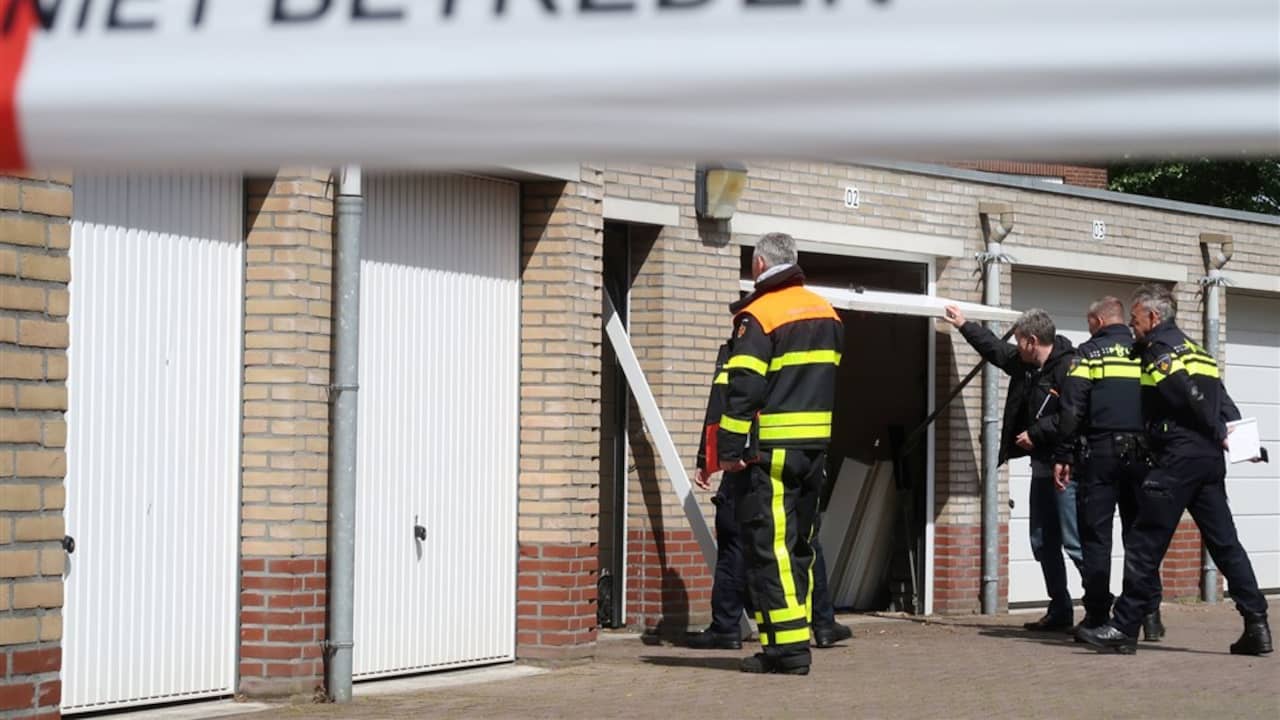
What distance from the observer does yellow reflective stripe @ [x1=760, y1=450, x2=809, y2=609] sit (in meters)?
9.91

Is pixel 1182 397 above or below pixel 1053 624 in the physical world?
above

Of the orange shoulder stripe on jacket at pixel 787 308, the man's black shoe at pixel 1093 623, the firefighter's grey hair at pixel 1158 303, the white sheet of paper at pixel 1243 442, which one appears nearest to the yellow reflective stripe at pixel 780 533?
the orange shoulder stripe on jacket at pixel 787 308

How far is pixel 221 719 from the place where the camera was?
27.9ft

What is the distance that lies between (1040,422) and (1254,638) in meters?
2.00

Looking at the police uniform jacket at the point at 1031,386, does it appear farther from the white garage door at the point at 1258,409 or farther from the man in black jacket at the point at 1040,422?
the white garage door at the point at 1258,409

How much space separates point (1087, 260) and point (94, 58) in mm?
14379

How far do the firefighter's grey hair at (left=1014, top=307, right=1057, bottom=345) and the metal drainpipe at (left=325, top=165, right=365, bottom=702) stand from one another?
5.46 metres

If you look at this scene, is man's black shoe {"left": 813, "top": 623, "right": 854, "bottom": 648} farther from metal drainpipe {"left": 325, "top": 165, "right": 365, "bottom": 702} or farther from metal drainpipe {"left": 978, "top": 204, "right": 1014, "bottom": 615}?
metal drainpipe {"left": 325, "top": 165, "right": 365, "bottom": 702}

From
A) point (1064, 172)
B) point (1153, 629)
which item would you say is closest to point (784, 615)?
point (1153, 629)

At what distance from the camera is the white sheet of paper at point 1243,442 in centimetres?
1260

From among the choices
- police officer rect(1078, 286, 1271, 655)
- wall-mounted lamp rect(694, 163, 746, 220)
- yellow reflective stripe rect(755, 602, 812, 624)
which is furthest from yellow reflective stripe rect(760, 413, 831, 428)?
wall-mounted lamp rect(694, 163, 746, 220)

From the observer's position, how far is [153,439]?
8.76 metres

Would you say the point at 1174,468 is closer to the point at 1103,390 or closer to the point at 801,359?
the point at 1103,390

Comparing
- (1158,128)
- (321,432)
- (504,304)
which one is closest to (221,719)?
(321,432)
